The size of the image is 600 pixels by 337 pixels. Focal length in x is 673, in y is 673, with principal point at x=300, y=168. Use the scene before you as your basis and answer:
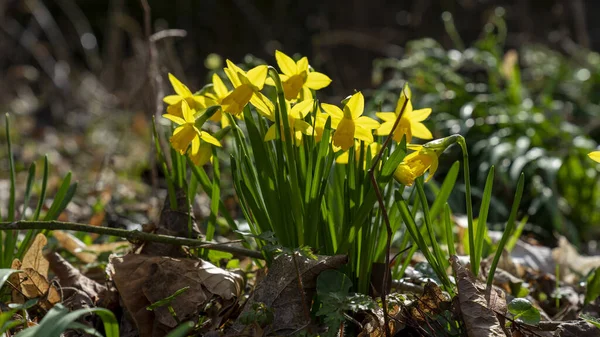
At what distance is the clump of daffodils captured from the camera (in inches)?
52.4

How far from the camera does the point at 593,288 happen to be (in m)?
1.72

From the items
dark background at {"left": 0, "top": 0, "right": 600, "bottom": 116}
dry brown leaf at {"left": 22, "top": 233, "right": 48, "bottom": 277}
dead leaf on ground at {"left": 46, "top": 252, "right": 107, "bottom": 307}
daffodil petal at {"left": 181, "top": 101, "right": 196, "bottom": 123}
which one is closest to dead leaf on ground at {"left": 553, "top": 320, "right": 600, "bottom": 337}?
daffodil petal at {"left": 181, "top": 101, "right": 196, "bottom": 123}

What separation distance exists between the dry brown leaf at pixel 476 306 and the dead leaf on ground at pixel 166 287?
502 mm

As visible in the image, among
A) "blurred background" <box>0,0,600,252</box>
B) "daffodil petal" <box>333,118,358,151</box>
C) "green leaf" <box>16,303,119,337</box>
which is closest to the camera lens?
"green leaf" <box>16,303,119,337</box>

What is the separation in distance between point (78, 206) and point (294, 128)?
2.13 m

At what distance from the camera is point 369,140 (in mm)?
1354

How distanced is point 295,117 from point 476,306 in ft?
1.74

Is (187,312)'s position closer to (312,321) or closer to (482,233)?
(312,321)

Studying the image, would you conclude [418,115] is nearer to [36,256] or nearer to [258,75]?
[258,75]

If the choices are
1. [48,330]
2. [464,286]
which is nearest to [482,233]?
[464,286]

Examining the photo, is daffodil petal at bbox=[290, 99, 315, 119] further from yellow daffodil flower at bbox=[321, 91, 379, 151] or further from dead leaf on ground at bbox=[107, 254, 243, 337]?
dead leaf on ground at bbox=[107, 254, 243, 337]

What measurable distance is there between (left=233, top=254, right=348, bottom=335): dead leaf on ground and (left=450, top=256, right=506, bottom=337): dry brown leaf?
244 millimetres

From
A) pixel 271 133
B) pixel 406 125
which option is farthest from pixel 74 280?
pixel 406 125

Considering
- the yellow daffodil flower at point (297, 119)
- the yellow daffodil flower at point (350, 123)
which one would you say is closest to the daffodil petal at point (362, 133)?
the yellow daffodil flower at point (350, 123)
